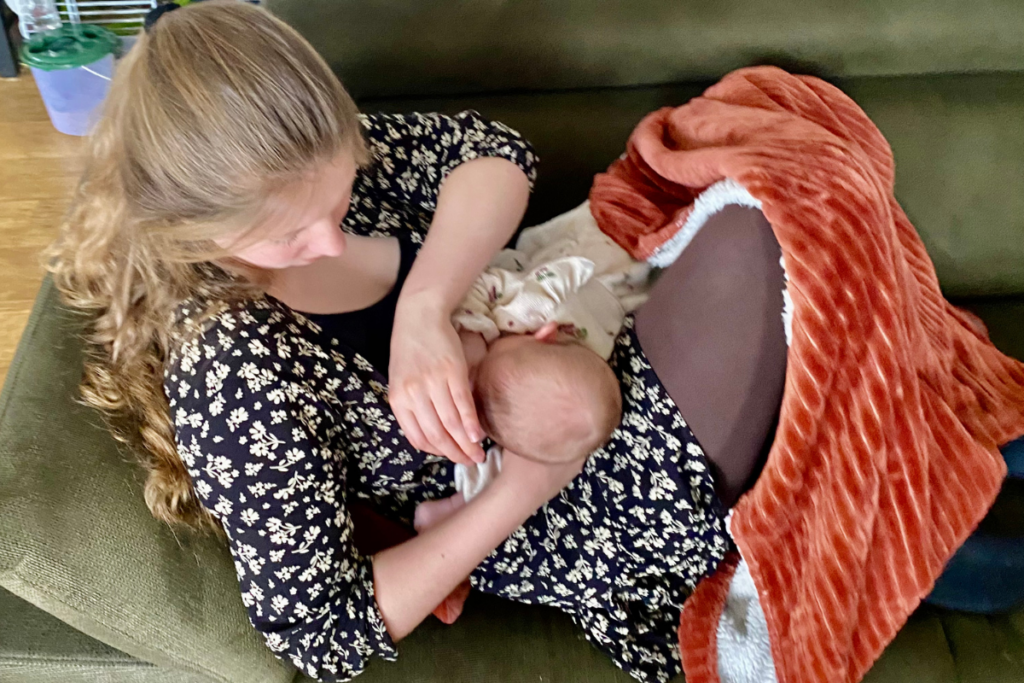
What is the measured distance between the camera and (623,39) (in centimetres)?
124

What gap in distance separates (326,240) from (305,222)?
3 centimetres

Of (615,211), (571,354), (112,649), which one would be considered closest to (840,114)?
(615,211)

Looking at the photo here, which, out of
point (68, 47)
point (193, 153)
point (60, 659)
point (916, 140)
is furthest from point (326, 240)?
point (68, 47)

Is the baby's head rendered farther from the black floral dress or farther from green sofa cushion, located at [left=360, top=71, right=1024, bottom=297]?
green sofa cushion, located at [left=360, top=71, right=1024, bottom=297]

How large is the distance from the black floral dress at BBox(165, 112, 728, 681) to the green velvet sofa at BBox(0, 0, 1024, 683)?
79 millimetres

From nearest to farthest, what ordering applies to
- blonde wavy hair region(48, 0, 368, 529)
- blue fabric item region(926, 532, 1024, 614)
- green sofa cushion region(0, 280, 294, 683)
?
blonde wavy hair region(48, 0, 368, 529)
green sofa cushion region(0, 280, 294, 683)
blue fabric item region(926, 532, 1024, 614)

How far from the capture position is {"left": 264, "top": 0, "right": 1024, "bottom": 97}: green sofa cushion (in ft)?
3.90

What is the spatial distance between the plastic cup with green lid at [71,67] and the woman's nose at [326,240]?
1359mm

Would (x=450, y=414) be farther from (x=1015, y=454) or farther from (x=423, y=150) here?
(x=1015, y=454)

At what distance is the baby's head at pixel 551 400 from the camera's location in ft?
2.73

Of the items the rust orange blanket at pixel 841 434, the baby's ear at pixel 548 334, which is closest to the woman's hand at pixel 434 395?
the baby's ear at pixel 548 334

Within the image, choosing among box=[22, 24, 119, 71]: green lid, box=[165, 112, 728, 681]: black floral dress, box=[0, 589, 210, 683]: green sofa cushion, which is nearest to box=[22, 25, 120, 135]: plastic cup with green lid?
box=[22, 24, 119, 71]: green lid

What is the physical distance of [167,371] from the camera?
774mm

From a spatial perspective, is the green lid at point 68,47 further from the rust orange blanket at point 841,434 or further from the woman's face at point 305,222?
the rust orange blanket at point 841,434
